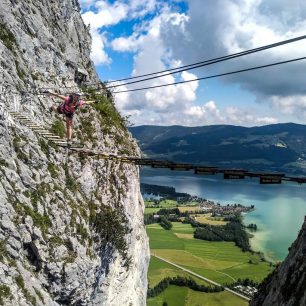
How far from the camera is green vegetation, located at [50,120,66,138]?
100 ft

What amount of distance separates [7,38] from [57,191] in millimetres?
12025

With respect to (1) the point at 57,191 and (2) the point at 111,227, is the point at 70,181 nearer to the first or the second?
(1) the point at 57,191

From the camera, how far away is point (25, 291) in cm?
1878

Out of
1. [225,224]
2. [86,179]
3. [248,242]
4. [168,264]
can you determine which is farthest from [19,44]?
[225,224]

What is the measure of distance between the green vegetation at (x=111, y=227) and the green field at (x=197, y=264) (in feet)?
258

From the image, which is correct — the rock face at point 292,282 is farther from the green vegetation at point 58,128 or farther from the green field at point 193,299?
the green field at point 193,299

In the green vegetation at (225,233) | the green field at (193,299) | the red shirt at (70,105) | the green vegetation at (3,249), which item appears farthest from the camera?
the green vegetation at (225,233)

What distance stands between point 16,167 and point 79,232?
619cm

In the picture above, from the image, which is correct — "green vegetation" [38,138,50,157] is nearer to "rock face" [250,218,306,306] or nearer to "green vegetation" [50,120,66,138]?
"green vegetation" [50,120,66,138]

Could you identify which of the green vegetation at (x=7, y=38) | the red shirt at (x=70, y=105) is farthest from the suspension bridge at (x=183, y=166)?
the green vegetation at (x=7, y=38)

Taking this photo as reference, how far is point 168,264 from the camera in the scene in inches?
5413

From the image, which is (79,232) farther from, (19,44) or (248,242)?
(248,242)

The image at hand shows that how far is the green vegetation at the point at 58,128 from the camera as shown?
30.6m

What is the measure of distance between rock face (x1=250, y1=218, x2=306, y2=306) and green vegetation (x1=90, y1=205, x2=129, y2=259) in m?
15.3
